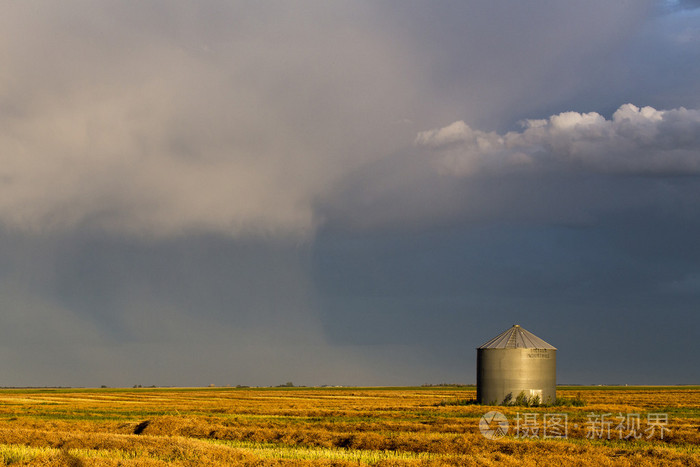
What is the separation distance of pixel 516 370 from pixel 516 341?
2.67 m

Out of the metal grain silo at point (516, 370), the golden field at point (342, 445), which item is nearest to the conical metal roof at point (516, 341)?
the metal grain silo at point (516, 370)

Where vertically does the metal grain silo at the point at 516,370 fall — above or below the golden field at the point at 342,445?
above

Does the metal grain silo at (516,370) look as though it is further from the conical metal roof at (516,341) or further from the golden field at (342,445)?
the golden field at (342,445)

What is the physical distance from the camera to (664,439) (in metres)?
34.9

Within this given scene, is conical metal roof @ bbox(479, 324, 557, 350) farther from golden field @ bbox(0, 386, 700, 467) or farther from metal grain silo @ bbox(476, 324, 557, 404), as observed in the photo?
golden field @ bbox(0, 386, 700, 467)

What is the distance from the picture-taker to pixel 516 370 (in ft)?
206

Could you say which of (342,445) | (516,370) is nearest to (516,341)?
(516,370)

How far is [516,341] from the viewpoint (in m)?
64.4

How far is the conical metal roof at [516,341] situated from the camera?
210 ft

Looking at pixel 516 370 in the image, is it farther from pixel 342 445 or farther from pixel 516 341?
pixel 342 445

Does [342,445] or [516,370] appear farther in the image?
[516,370]

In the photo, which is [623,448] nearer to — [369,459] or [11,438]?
[369,459]

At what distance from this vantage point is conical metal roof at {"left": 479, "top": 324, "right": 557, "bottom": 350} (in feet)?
210

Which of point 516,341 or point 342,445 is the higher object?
point 516,341
